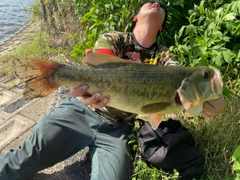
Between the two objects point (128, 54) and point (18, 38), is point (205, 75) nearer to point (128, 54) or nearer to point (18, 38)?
point (128, 54)

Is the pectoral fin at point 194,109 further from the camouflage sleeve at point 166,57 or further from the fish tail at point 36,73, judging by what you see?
the fish tail at point 36,73

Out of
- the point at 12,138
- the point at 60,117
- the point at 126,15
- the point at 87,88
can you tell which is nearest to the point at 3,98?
the point at 12,138

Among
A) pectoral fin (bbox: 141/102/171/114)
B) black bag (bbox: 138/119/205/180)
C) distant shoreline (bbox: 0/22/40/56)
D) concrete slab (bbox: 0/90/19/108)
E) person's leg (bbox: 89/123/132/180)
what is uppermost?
pectoral fin (bbox: 141/102/171/114)

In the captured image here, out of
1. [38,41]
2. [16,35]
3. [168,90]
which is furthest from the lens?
[16,35]

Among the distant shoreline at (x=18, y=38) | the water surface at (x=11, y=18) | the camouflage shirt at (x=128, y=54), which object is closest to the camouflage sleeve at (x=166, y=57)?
the camouflage shirt at (x=128, y=54)

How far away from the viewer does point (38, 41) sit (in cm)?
681

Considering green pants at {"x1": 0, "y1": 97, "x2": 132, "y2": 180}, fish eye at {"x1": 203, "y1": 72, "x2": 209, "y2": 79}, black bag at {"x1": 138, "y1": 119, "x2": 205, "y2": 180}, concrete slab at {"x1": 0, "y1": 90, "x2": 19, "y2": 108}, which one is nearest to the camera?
fish eye at {"x1": 203, "y1": 72, "x2": 209, "y2": 79}

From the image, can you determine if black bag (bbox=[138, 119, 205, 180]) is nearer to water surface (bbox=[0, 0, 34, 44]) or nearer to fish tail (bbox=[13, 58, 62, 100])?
fish tail (bbox=[13, 58, 62, 100])

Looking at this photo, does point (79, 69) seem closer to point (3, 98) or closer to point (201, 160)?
point (201, 160)

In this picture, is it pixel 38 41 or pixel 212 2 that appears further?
pixel 38 41

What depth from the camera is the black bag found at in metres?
2.58

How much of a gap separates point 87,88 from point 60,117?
3.19ft

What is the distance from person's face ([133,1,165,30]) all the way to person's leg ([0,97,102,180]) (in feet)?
4.08

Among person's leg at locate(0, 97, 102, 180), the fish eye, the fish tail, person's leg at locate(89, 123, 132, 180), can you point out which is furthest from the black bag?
the fish tail
